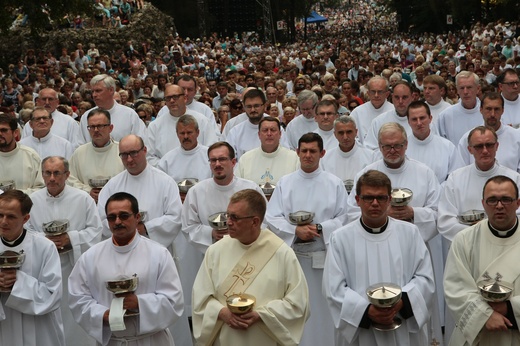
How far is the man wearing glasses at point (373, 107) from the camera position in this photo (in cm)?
1226

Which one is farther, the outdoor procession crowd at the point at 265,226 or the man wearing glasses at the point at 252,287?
the outdoor procession crowd at the point at 265,226

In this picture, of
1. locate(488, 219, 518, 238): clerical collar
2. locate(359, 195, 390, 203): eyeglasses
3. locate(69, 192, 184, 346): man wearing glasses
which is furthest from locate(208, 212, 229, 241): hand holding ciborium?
locate(488, 219, 518, 238): clerical collar

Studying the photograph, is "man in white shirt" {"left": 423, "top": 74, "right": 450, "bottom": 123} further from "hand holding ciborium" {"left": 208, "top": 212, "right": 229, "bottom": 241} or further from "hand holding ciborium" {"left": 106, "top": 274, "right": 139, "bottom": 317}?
"hand holding ciborium" {"left": 106, "top": 274, "right": 139, "bottom": 317}

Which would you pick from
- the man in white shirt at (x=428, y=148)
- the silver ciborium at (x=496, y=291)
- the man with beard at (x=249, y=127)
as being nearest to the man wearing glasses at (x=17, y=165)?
the man with beard at (x=249, y=127)

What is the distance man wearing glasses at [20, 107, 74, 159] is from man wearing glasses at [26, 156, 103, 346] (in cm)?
238

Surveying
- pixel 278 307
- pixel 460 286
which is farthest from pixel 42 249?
pixel 460 286

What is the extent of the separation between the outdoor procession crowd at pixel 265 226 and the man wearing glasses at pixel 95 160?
0.02 m

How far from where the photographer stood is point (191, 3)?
47.8m

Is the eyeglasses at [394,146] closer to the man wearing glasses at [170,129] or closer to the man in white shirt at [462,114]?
the man in white shirt at [462,114]

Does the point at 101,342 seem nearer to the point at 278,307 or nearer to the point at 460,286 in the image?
the point at 278,307

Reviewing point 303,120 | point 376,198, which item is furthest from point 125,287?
point 303,120

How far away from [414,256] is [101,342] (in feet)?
7.88

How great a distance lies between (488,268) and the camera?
651 centimetres

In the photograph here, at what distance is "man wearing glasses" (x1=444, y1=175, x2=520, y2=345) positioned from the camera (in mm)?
6312
